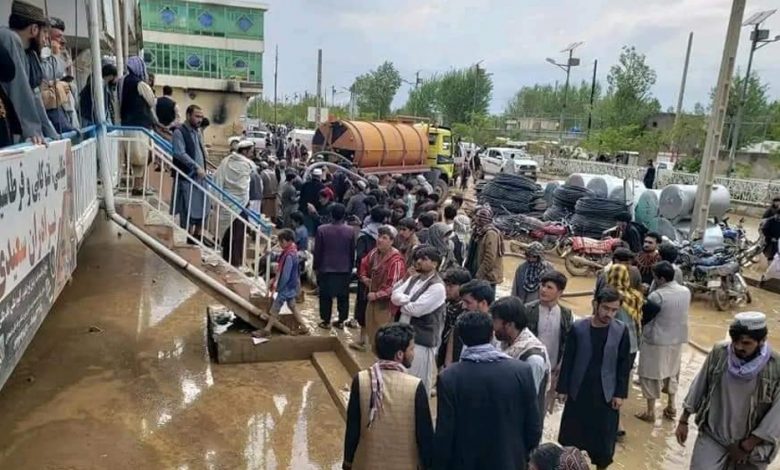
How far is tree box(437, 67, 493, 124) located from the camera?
46.8m

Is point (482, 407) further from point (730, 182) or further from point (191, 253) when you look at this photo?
point (730, 182)

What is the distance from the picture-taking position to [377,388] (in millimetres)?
2779

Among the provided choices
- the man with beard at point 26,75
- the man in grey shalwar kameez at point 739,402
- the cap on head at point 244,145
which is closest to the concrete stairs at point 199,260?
the cap on head at point 244,145

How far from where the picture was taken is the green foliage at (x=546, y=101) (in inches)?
2694

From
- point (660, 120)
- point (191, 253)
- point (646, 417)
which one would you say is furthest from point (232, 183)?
point (660, 120)

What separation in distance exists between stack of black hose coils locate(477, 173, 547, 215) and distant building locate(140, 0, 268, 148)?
2987 cm

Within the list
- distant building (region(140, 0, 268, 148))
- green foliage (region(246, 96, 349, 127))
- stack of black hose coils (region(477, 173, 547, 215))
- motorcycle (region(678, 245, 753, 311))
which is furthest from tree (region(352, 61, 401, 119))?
motorcycle (region(678, 245, 753, 311))

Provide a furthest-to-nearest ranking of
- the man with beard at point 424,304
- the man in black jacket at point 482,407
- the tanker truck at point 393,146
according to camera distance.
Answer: the tanker truck at point 393,146 → the man with beard at point 424,304 → the man in black jacket at point 482,407

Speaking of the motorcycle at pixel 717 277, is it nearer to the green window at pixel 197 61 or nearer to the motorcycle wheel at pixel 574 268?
the motorcycle wheel at pixel 574 268

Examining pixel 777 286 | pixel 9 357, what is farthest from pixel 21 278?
pixel 777 286

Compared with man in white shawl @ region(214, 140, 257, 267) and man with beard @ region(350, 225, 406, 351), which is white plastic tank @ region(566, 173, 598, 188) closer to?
man in white shawl @ region(214, 140, 257, 267)

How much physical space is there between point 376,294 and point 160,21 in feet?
141

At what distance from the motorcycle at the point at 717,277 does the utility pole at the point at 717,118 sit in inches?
39.3

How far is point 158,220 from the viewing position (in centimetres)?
615
